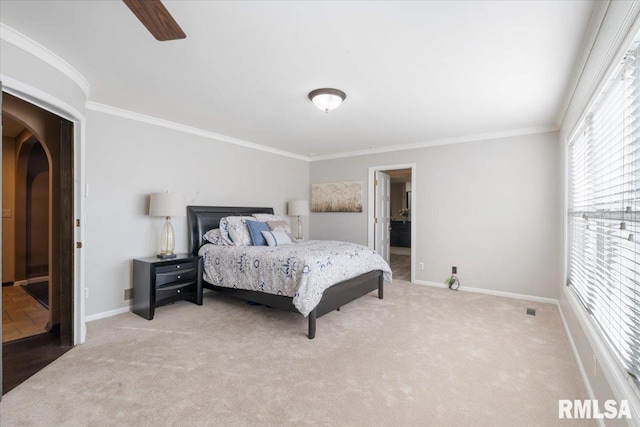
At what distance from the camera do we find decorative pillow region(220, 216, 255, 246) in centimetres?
407

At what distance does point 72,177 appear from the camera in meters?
2.66

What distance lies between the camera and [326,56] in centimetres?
228

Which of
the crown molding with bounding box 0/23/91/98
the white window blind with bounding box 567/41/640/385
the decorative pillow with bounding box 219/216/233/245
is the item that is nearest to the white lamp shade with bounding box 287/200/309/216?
the decorative pillow with bounding box 219/216/233/245

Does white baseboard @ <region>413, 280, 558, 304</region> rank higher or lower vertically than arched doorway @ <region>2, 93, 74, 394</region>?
lower

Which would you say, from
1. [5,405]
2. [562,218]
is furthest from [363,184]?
[5,405]

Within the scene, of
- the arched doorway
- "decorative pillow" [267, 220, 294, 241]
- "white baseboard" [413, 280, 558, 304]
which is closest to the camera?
the arched doorway

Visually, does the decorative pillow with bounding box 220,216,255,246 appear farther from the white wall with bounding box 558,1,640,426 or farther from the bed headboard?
the white wall with bounding box 558,1,640,426

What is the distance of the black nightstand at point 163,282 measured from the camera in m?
3.36

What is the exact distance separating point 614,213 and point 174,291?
4008 millimetres

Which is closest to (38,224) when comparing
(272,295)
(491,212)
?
(272,295)

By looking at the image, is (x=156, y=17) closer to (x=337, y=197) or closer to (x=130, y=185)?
(x=130, y=185)

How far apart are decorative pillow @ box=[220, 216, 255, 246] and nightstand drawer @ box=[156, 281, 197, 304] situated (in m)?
0.75

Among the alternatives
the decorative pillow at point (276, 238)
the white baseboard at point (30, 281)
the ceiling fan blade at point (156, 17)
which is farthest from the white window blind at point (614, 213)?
the white baseboard at point (30, 281)

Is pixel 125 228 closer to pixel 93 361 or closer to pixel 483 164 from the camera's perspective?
pixel 93 361
